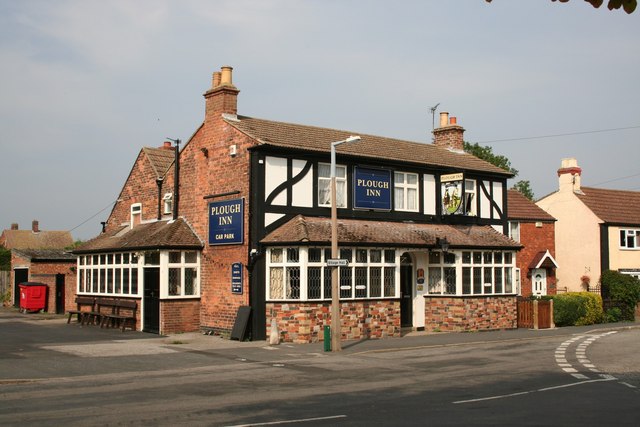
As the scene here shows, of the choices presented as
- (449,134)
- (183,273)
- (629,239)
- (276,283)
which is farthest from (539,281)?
(183,273)

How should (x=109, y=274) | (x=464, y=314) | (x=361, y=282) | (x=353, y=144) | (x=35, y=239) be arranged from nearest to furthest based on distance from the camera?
1. (x=361, y=282)
2. (x=353, y=144)
3. (x=464, y=314)
4. (x=109, y=274)
5. (x=35, y=239)

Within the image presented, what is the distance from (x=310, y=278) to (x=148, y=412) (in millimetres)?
12797

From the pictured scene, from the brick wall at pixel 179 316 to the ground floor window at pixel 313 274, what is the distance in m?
3.94

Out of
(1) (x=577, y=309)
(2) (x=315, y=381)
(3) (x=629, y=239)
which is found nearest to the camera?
(2) (x=315, y=381)

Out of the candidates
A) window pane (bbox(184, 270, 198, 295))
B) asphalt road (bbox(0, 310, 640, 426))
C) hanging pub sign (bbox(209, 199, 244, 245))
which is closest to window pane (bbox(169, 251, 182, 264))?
window pane (bbox(184, 270, 198, 295))

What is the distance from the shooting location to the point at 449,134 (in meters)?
34.1

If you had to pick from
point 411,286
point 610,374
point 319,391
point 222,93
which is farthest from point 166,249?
point 610,374

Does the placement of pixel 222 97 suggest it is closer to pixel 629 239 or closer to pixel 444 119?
pixel 444 119

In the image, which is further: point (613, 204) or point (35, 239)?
point (35, 239)

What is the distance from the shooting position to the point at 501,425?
393 inches

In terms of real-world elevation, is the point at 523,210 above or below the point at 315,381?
above

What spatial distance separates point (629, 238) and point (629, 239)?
0.19 ft

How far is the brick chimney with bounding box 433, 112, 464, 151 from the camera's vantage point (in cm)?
3394

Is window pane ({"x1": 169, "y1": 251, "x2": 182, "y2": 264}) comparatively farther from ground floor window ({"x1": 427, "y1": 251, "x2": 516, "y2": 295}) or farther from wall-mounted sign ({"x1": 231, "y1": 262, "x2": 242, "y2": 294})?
ground floor window ({"x1": 427, "y1": 251, "x2": 516, "y2": 295})
